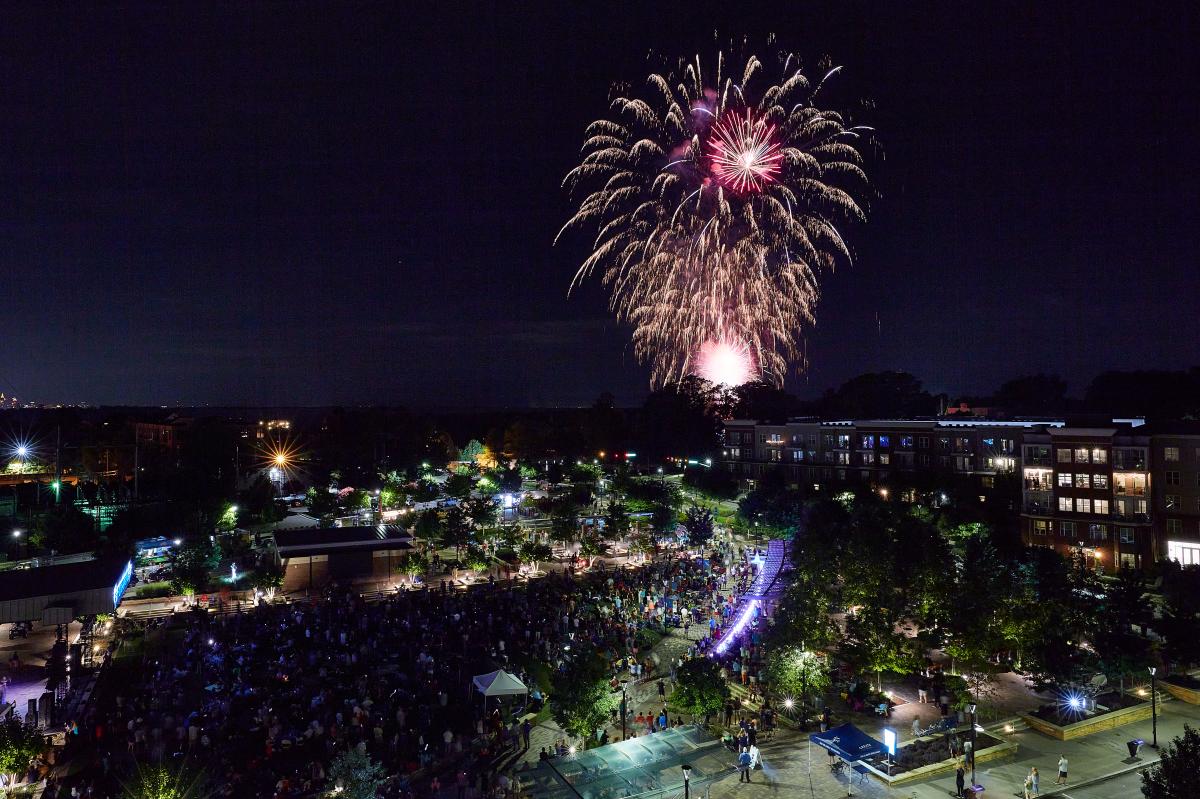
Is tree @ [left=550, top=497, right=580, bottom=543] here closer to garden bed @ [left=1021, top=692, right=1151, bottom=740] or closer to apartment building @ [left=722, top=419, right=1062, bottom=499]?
apartment building @ [left=722, top=419, right=1062, bottom=499]

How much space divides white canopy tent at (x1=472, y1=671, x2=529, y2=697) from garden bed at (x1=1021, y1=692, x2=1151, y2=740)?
13.9 meters

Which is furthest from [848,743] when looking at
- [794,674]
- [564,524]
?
[564,524]

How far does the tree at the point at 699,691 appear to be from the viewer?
1902cm

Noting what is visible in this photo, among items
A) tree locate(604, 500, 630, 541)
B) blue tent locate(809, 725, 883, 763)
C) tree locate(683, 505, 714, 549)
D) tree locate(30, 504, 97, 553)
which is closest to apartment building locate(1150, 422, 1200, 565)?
tree locate(683, 505, 714, 549)

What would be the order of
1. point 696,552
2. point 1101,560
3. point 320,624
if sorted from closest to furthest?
point 320,624
point 1101,560
point 696,552

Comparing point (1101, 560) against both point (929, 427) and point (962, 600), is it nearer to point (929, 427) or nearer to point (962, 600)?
point (929, 427)

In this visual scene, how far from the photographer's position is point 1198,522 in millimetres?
37406

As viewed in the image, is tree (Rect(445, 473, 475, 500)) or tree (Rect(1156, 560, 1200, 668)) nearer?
tree (Rect(1156, 560, 1200, 668))

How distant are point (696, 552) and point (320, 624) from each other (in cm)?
2394

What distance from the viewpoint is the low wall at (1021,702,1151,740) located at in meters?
19.1

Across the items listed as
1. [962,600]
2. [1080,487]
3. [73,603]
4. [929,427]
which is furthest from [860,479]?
[73,603]

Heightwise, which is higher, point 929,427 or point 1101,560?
point 929,427

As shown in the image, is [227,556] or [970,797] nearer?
[970,797]

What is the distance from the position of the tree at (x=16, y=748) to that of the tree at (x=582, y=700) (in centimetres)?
1160
